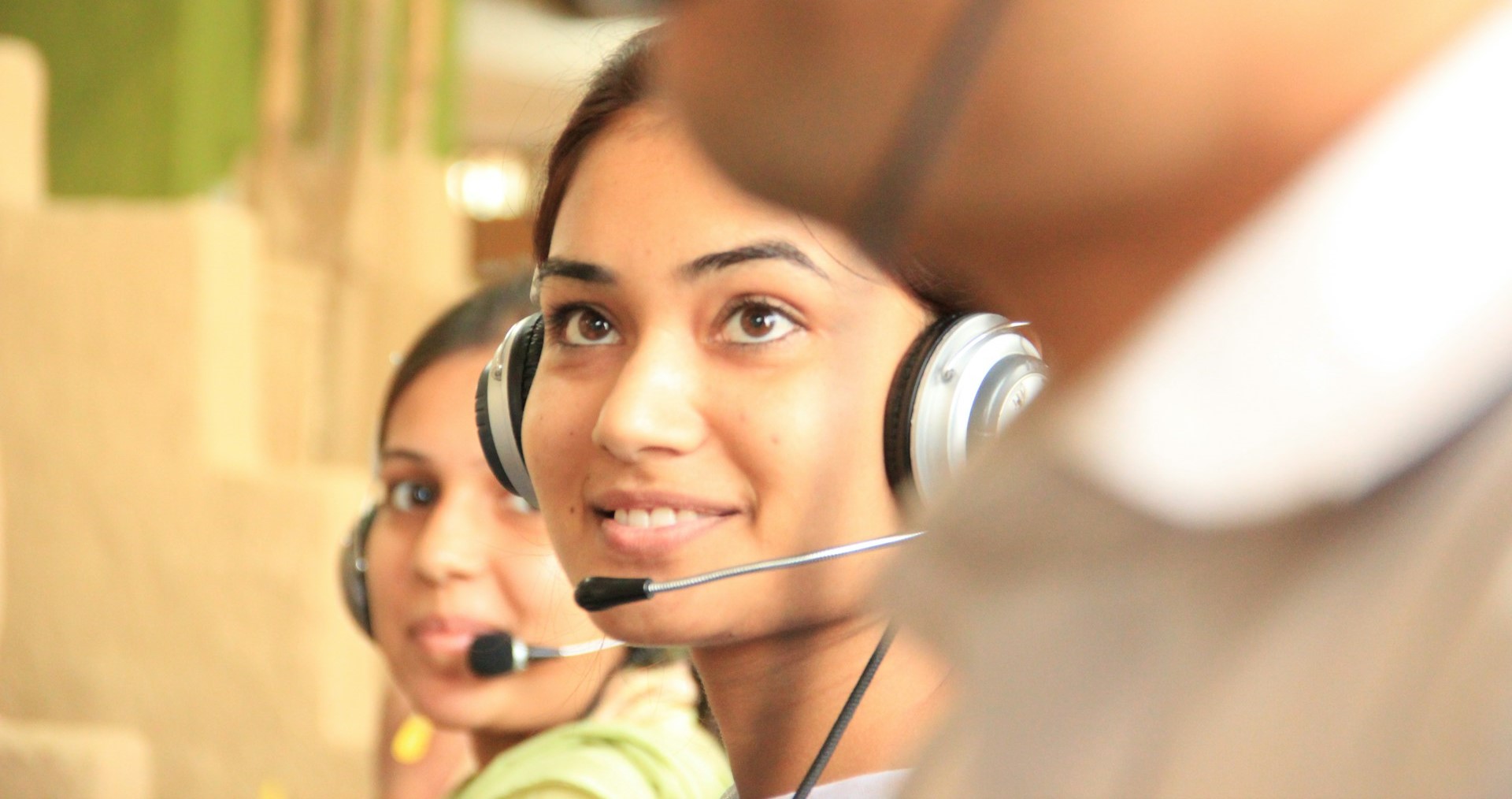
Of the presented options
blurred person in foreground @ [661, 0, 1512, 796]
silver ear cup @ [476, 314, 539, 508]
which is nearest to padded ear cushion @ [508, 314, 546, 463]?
silver ear cup @ [476, 314, 539, 508]

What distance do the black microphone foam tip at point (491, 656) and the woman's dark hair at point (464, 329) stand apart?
0.18 metres

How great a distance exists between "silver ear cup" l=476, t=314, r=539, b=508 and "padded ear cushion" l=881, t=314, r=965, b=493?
0.63ft

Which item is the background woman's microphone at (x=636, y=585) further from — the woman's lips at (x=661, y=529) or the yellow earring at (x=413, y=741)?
the yellow earring at (x=413, y=741)

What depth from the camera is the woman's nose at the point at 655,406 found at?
55 centimetres

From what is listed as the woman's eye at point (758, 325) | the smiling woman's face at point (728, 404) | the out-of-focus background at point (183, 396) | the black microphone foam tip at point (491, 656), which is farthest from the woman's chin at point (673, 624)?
the out-of-focus background at point (183, 396)

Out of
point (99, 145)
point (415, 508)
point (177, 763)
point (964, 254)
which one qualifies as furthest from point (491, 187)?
point (964, 254)

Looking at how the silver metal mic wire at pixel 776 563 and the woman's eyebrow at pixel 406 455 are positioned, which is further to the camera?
the woman's eyebrow at pixel 406 455

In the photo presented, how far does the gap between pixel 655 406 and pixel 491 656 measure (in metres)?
0.48

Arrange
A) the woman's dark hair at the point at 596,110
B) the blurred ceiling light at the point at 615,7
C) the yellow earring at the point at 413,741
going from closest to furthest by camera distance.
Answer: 1. the blurred ceiling light at the point at 615,7
2. the woman's dark hair at the point at 596,110
3. the yellow earring at the point at 413,741

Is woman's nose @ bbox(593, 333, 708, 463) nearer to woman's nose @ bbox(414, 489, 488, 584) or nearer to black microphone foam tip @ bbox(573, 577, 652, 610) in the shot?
black microphone foam tip @ bbox(573, 577, 652, 610)

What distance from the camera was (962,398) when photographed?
0.51 meters

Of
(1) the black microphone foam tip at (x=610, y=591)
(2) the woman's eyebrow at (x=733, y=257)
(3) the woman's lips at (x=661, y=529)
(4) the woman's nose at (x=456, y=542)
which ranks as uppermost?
(2) the woman's eyebrow at (x=733, y=257)

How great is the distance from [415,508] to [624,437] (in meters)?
0.53

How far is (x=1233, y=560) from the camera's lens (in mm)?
218
